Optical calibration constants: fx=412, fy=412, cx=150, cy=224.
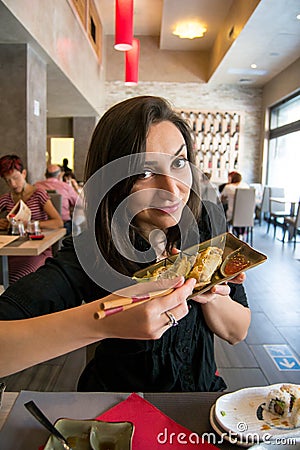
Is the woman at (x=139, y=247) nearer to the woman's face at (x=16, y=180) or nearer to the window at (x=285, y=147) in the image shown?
the woman's face at (x=16, y=180)

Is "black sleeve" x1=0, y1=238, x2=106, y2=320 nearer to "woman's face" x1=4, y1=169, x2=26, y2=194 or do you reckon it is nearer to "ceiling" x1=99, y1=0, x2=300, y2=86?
"woman's face" x1=4, y1=169, x2=26, y2=194

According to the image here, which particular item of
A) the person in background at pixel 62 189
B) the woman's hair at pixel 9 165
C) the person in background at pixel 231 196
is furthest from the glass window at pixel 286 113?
the woman's hair at pixel 9 165

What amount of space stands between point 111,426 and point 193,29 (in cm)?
967

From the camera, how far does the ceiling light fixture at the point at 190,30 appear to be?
9016 millimetres

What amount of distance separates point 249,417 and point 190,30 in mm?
9580

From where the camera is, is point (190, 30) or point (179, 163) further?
point (190, 30)

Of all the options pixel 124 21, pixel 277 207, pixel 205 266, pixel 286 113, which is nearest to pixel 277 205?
pixel 277 207

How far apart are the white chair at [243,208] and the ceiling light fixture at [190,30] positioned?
172 inches

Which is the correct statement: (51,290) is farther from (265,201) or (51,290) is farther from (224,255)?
(265,201)

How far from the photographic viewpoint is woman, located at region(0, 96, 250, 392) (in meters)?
0.99

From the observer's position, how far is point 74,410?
0.88 meters

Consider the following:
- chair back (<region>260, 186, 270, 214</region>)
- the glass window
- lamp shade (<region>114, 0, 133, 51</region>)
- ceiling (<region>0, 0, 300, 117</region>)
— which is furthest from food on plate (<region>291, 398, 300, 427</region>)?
the glass window

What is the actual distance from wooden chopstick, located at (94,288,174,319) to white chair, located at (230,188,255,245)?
20.9ft

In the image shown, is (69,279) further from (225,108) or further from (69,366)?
(225,108)
